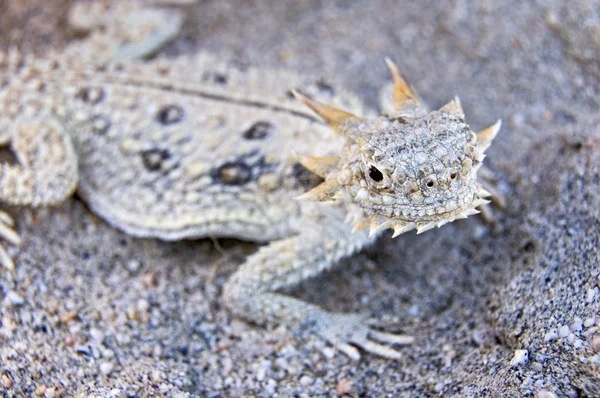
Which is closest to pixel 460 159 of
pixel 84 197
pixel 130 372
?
pixel 130 372

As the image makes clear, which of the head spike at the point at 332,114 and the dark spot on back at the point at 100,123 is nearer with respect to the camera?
the head spike at the point at 332,114

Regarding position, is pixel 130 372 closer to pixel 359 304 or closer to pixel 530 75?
A: pixel 359 304

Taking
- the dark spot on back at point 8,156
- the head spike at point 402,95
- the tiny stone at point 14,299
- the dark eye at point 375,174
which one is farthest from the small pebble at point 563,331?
the dark spot on back at point 8,156

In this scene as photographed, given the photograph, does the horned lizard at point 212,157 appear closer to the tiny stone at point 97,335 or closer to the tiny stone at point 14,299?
the tiny stone at point 14,299

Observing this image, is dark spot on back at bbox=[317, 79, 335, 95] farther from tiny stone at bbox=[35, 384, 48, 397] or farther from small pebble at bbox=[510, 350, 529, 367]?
tiny stone at bbox=[35, 384, 48, 397]

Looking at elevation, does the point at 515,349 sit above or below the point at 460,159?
below

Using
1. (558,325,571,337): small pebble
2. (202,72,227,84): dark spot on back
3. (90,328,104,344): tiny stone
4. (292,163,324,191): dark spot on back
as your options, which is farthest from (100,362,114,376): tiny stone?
(558,325,571,337): small pebble
